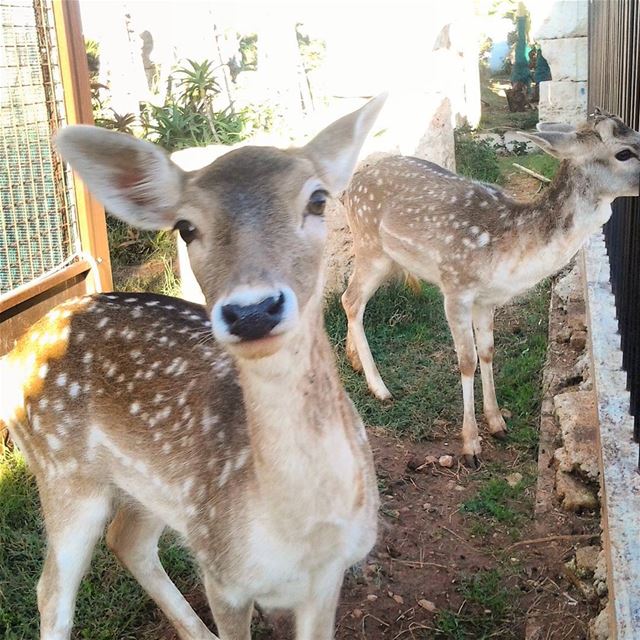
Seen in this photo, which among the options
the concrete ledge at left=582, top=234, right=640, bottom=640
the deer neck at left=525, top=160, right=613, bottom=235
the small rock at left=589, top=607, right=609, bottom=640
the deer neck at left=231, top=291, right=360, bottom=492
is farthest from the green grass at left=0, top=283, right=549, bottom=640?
the deer neck at left=231, top=291, right=360, bottom=492

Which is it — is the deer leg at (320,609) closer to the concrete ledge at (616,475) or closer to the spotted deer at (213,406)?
the spotted deer at (213,406)

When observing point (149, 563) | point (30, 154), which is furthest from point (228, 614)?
point (30, 154)

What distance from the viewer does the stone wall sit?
40.5 feet

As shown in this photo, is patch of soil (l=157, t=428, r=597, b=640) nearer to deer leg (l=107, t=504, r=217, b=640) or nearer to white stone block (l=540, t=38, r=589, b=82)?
deer leg (l=107, t=504, r=217, b=640)

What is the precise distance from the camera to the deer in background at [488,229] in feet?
15.1

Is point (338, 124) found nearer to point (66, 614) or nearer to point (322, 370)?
point (322, 370)

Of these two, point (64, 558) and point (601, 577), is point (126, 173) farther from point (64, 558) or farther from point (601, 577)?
point (601, 577)

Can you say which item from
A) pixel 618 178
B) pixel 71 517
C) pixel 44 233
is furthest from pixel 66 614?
pixel 618 178

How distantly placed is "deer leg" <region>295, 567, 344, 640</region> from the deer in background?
2108 mm

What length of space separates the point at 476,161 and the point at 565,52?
367cm

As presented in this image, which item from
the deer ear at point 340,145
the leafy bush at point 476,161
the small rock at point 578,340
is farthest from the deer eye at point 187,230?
the leafy bush at point 476,161

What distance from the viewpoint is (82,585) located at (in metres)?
3.59

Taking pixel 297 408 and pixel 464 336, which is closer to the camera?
pixel 297 408

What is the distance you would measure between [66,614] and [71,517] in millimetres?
359
